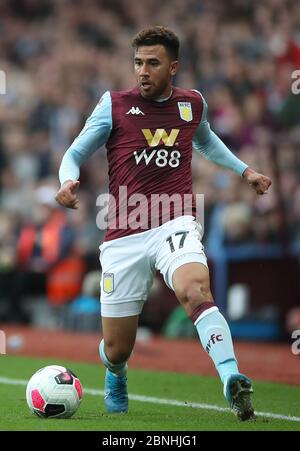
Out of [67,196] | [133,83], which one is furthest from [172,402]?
[133,83]

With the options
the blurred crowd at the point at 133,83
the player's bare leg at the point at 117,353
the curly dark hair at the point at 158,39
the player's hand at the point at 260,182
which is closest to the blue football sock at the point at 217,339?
the player's bare leg at the point at 117,353

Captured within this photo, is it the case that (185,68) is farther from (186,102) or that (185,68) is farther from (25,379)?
(186,102)

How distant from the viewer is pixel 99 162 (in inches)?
684

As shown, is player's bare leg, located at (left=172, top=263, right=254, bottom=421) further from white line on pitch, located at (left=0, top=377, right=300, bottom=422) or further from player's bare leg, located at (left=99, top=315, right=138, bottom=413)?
white line on pitch, located at (left=0, top=377, right=300, bottom=422)

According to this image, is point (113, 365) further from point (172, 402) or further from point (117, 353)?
point (172, 402)

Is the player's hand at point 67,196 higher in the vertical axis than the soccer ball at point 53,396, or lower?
higher

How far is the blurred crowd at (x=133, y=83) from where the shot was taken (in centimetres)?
1414

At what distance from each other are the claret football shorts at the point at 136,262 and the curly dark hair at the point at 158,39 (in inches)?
45.7

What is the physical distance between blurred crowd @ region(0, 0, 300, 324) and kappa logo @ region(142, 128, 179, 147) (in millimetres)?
6489

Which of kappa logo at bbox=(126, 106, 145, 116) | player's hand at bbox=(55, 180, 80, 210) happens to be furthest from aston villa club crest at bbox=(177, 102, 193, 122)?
player's hand at bbox=(55, 180, 80, 210)

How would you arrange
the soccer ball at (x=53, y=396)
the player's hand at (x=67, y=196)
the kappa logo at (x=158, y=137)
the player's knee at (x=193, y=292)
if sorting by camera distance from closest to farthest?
the player's hand at (x=67, y=196) → the player's knee at (x=193, y=292) → the soccer ball at (x=53, y=396) → the kappa logo at (x=158, y=137)

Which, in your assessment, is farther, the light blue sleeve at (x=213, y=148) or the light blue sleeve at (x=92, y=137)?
the light blue sleeve at (x=213, y=148)

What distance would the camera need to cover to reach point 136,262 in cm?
723

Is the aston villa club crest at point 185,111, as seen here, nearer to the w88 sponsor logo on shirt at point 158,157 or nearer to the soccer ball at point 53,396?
the w88 sponsor logo on shirt at point 158,157
